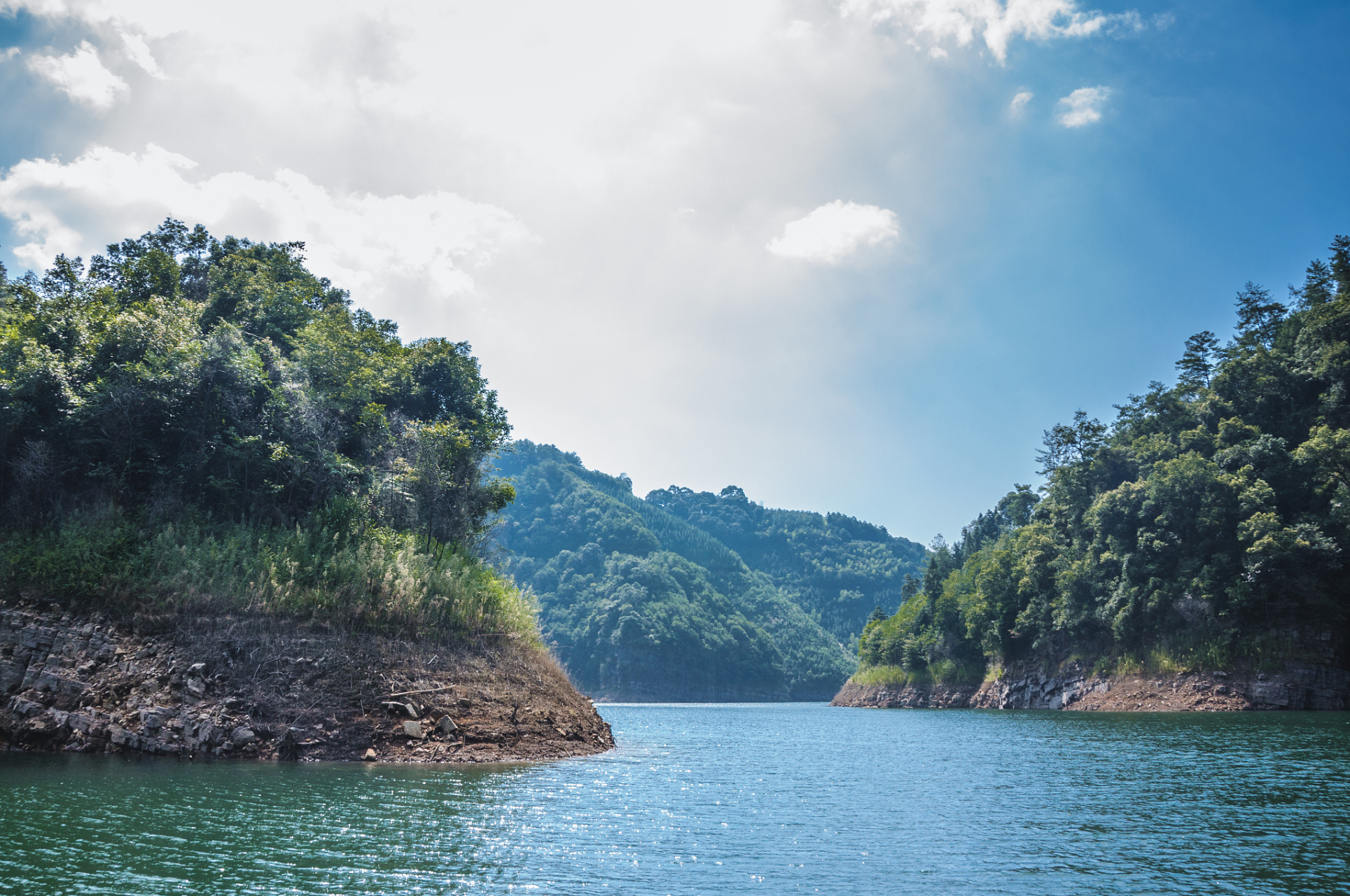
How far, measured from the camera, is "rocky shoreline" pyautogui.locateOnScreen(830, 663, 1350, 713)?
46844 mm

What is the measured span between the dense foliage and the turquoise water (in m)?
6.19

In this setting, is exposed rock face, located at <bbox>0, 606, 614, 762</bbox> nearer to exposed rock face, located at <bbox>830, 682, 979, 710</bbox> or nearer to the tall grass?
the tall grass

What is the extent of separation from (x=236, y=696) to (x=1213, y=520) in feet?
195

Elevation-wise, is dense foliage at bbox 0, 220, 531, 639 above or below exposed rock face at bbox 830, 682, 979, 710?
above

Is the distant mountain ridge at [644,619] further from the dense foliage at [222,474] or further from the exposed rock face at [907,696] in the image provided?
the dense foliage at [222,474]

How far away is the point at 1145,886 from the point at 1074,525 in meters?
71.8

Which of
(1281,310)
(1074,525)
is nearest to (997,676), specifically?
(1074,525)

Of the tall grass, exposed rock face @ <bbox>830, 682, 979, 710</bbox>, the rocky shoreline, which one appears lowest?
exposed rock face @ <bbox>830, 682, 979, 710</bbox>

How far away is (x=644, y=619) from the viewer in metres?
154

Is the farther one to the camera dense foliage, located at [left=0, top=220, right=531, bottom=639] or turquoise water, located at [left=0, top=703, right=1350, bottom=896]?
dense foliage, located at [left=0, top=220, right=531, bottom=639]

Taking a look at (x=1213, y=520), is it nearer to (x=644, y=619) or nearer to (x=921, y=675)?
(x=921, y=675)

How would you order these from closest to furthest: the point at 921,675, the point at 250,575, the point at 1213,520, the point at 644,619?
the point at 250,575
the point at 1213,520
the point at 921,675
the point at 644,619

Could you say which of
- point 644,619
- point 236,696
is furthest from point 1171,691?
point 644,619

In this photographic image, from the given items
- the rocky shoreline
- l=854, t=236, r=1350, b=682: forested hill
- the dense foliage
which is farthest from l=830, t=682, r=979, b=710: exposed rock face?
the dense foliage
